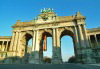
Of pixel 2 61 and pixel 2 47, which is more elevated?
pixel 2 47

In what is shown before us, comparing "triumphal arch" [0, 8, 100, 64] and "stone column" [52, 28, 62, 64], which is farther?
"triumphal arch" [0, 8, 100, 64]

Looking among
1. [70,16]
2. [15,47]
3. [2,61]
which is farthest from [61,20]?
[2,61]

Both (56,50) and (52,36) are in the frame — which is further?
(52,36)

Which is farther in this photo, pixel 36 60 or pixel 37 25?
pixel 37 25

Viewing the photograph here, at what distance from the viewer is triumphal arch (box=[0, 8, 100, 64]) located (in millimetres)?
35500

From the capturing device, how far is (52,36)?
40688 millimetres

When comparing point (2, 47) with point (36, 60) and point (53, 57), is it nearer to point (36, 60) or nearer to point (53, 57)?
point (36, 60)

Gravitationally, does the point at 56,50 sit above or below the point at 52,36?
below

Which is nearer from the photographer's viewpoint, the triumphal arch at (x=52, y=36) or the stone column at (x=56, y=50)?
the stone column at (x=56, y=50)

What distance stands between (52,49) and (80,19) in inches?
657

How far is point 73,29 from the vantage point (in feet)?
131

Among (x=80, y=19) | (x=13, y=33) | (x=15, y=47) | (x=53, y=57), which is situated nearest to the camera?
(x=53, y=57)

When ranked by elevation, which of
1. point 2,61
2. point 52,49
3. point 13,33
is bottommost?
point 2,61

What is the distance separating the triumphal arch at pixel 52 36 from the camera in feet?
116
